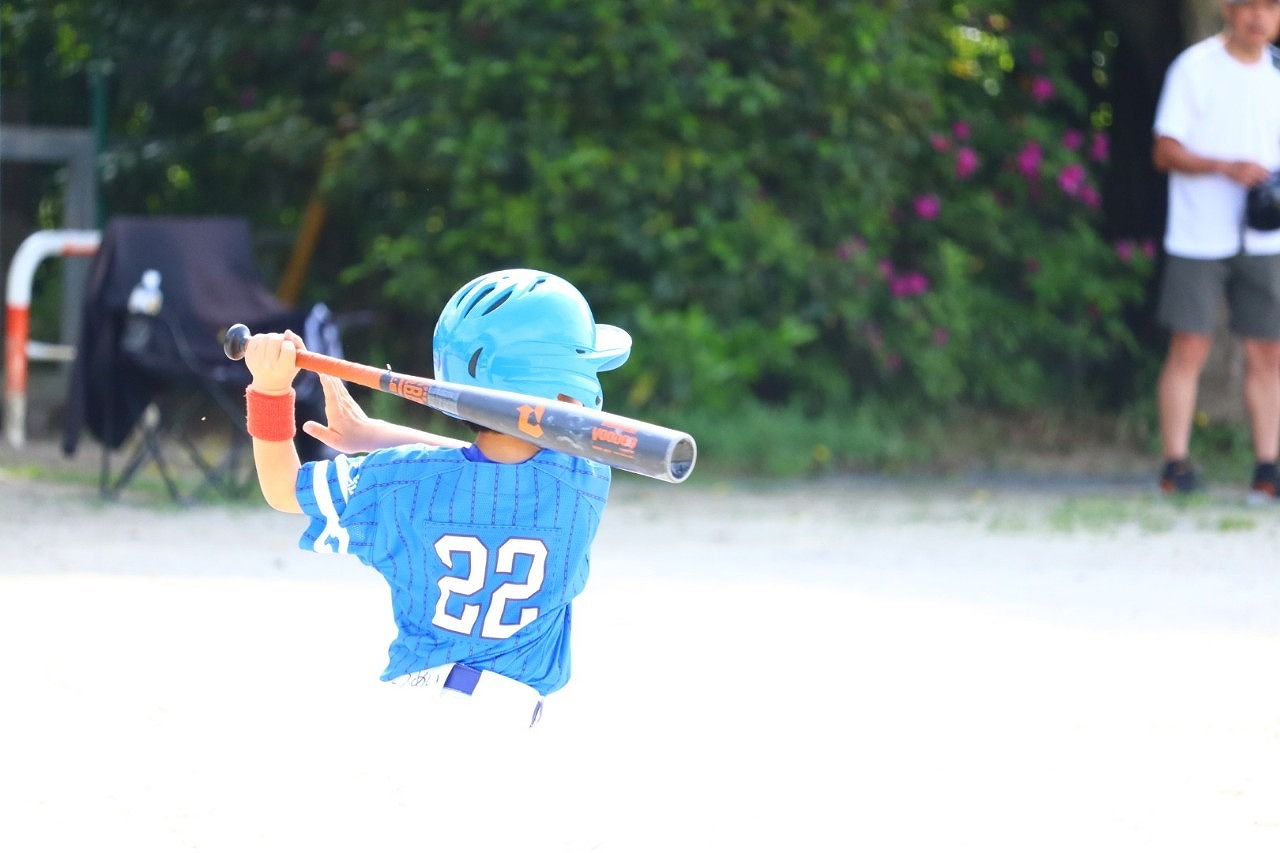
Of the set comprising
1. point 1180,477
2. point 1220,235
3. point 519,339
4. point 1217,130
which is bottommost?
point 1180,477

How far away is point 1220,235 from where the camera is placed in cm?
710

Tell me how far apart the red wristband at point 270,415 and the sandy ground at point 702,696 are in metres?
0.39

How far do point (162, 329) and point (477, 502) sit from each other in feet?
15.2

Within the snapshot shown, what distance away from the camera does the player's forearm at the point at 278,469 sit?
2.51 metres

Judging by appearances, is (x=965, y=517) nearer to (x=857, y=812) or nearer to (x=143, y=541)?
(x=143, y=541)

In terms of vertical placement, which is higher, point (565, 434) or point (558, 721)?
point (565, 434)

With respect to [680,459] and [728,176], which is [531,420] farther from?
[728,176]

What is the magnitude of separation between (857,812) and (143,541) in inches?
138

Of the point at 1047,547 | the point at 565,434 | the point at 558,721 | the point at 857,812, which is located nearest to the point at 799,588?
the point at 1047,547

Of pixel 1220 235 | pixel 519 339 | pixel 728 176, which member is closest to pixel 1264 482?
pixel 1220 235

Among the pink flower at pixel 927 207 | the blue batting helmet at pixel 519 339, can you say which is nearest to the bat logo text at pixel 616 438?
the blue batting helmet at pixel 519 339

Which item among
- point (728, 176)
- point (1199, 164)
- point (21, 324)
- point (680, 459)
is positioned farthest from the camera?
point (21, 324)

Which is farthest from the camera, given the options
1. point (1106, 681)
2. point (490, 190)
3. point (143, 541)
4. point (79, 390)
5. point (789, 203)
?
point (789, 203)

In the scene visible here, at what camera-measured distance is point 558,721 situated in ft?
8.44
